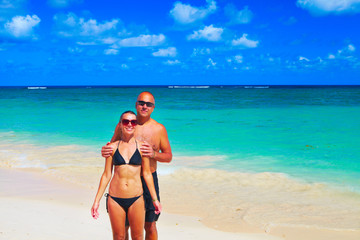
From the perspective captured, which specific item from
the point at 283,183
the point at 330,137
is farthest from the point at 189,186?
the point at 330,137

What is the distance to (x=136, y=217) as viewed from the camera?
3547 mm

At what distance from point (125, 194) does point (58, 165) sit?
793 cm

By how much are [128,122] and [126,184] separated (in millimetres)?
583

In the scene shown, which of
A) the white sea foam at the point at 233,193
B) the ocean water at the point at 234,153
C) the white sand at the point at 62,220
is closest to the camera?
the white sand at the point at 62,220

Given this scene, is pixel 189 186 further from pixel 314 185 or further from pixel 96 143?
pixel 96 143

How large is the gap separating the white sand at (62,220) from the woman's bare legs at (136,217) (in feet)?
6.67

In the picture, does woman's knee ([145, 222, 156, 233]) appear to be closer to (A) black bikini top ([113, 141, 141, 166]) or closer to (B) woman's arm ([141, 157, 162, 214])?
(B) woman's arm ([141, 157, 162, 214])

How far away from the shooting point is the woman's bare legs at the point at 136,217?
139 inches

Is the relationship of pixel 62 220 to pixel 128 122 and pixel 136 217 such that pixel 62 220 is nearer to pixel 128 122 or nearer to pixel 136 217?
pixel 136 217

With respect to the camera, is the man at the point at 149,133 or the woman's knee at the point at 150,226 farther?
the woman's knee at the point at 150,226

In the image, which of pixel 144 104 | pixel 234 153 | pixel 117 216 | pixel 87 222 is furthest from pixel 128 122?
pixel 234 153

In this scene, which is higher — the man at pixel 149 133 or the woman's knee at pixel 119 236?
the man at pixel 149 133

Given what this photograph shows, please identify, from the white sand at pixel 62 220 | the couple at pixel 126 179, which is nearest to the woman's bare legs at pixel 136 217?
the couple at pixel 126 179

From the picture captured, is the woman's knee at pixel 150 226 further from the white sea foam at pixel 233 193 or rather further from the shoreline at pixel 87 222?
the white sea foam at pixel 233 193
